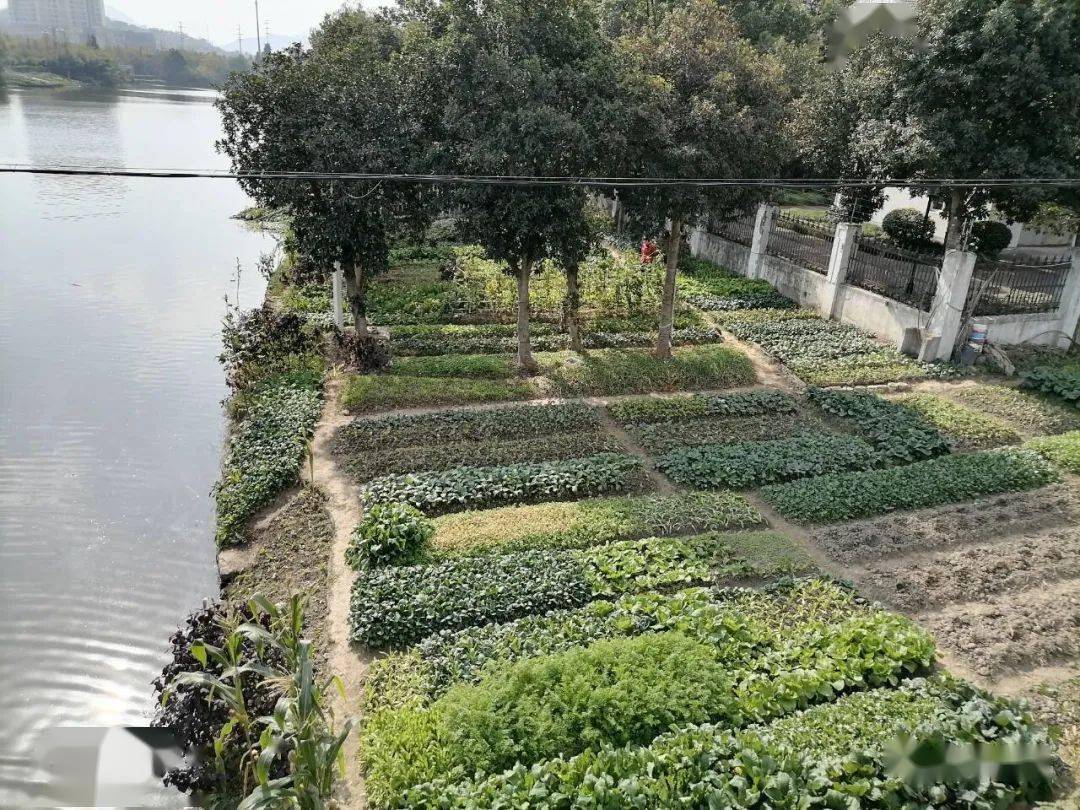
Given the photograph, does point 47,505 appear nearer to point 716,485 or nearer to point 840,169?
point 716,485

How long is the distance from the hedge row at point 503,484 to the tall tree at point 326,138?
5652 mm

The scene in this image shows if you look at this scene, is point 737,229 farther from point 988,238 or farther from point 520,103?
point 520,103

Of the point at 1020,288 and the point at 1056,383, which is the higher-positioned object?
the point at 1020,288

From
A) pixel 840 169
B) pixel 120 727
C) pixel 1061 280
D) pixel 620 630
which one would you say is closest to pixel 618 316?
pixel 840 169

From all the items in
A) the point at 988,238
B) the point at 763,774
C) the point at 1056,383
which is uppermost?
the point at 988,238

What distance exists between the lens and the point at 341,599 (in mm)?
9773

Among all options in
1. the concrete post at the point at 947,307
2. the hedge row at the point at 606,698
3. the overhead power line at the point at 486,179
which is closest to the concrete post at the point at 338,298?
the overhead power line at the point at 486,179

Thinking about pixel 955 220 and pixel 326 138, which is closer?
pixel 326 138

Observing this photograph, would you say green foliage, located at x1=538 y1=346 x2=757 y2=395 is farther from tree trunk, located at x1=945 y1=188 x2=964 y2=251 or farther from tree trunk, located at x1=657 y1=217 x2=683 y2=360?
tree trunk, located at x1=945 y1=188 x2=964 y2=251

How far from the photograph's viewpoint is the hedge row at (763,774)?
617cm

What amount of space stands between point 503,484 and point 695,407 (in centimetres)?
519

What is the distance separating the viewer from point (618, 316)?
20.6 meters

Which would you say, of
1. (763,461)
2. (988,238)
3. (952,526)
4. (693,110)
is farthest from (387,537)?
(988,238)

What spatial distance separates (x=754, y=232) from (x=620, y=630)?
1858cm
